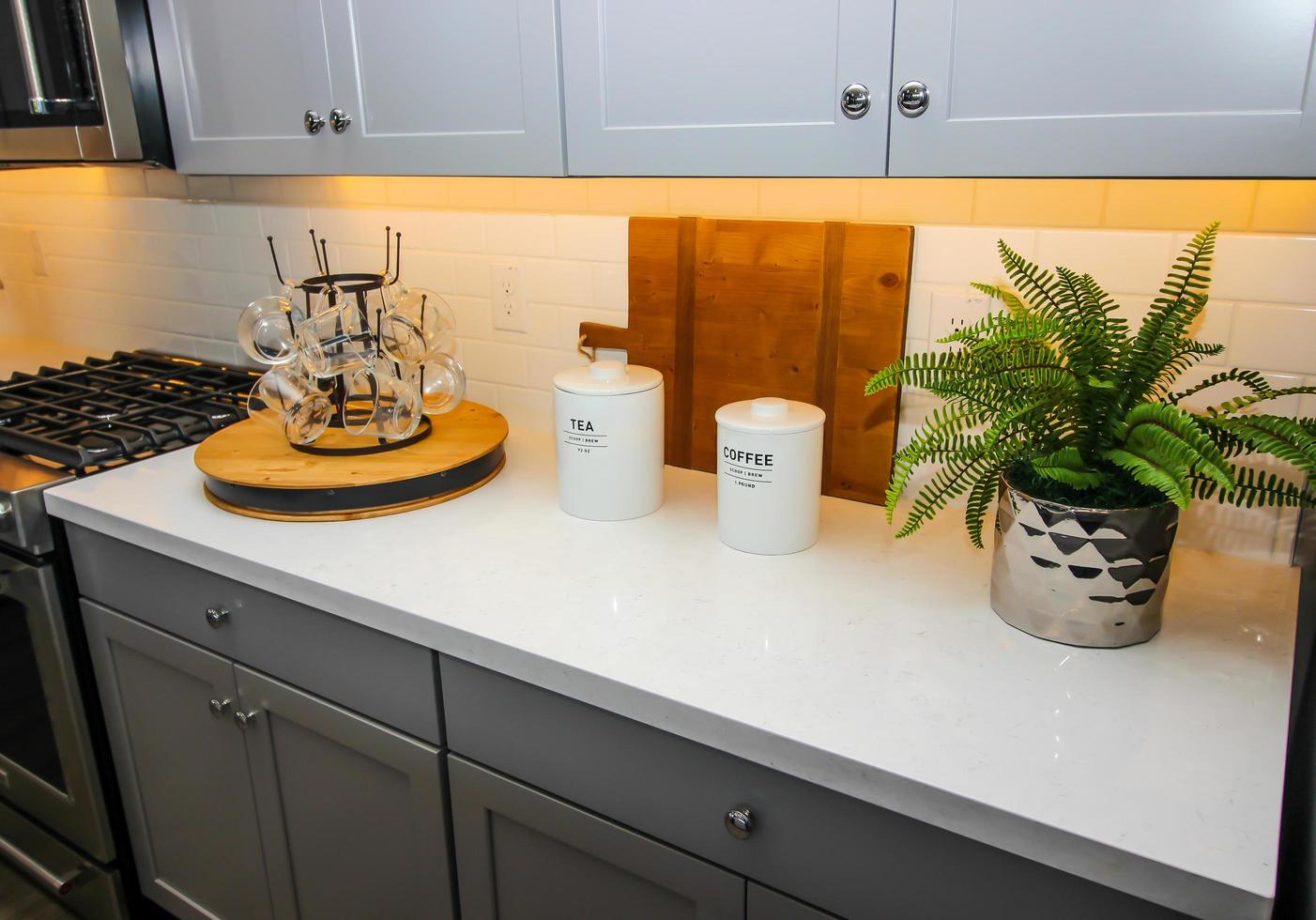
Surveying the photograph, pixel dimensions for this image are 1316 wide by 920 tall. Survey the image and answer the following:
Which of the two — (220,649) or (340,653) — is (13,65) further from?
(340,653)

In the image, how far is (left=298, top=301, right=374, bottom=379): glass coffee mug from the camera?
4.91 feet

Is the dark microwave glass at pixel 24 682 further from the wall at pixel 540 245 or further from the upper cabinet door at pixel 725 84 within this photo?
the upper cabinet door at pixel 725 84

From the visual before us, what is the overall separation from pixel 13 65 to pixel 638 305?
48.1 inches

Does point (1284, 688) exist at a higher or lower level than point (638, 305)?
lower

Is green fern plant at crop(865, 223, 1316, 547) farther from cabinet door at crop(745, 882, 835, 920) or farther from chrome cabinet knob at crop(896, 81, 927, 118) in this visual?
cabinet door at crop(745, 882, 835, 920)

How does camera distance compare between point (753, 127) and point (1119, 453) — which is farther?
point (753, 127)

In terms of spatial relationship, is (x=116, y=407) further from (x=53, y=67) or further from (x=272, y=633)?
(x=272, y=633)

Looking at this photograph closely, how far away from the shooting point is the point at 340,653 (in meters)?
1.29

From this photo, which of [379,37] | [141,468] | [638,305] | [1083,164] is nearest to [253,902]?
[141,468]

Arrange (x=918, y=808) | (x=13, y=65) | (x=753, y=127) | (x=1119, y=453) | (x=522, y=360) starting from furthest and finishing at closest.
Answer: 1. (x=522, y=360)
2. (x=13, y=65)
3. (x=753, y=127)
4. (x=1119, y=453)
5. (x=918, y=808)

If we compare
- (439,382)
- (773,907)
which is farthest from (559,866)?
(439,382)

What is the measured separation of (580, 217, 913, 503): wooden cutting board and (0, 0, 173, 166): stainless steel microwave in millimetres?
916

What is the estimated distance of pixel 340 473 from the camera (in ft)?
4.87

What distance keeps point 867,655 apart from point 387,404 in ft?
2.88
